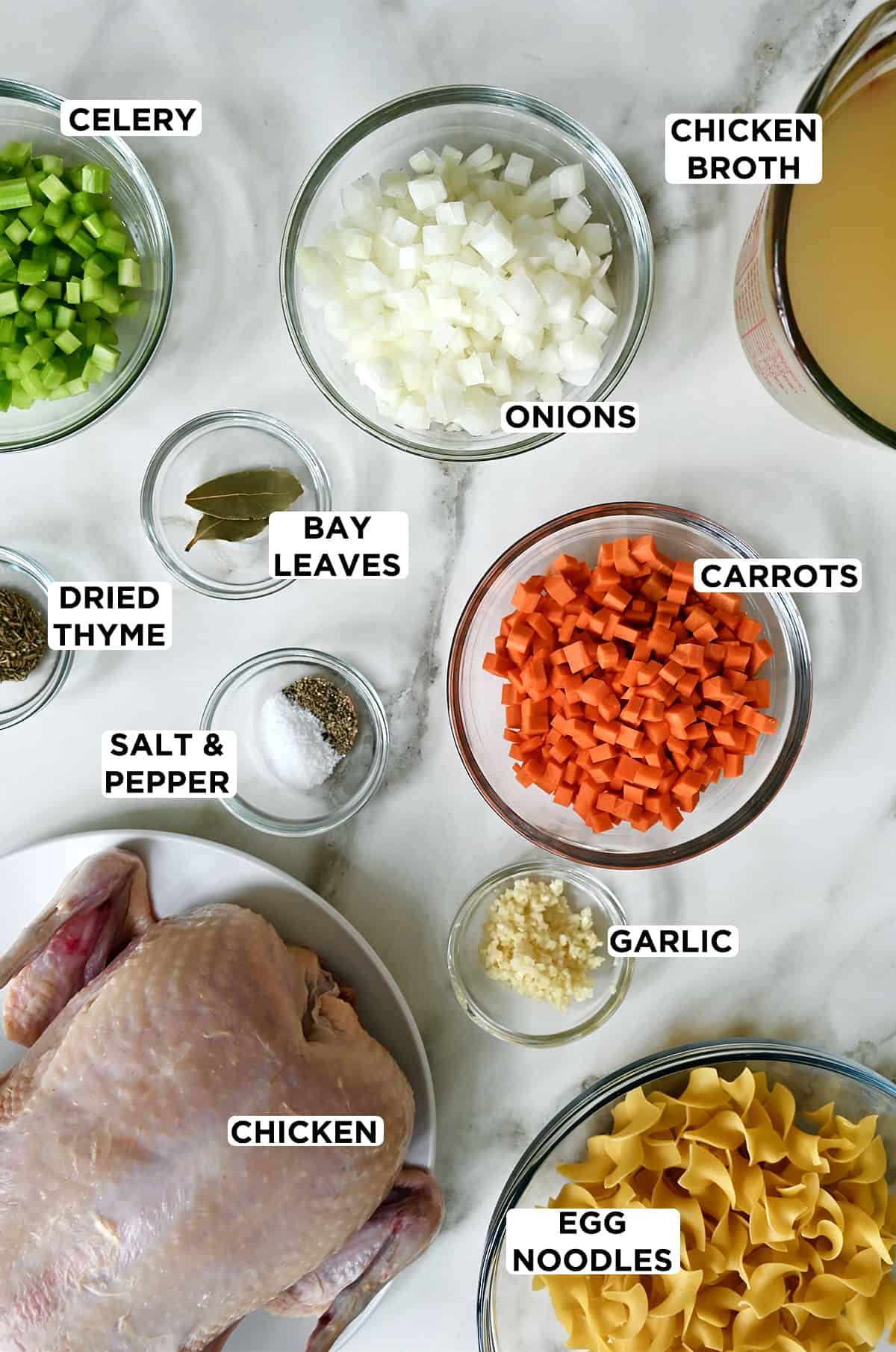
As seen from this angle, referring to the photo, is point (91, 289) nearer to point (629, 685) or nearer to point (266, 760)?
point (266, 760)

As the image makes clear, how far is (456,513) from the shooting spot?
1670 mm

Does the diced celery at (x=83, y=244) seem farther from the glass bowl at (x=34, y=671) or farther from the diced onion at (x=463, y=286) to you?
the glass bowl at (x=34, y=671)

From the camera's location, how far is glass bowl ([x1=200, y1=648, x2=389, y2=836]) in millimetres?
1667

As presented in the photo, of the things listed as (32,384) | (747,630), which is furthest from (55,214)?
(747,630)

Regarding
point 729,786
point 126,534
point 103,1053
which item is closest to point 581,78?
point 126,534

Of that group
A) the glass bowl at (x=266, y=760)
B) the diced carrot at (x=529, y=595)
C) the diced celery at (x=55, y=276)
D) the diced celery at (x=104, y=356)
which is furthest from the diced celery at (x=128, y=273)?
the diced carrot at (x=529, y=595)

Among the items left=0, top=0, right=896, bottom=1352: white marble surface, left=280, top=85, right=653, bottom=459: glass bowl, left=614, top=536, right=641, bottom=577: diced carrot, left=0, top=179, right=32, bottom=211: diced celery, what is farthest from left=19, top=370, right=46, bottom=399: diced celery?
left=614, top=536, right=641, bottom=577: diced carrot

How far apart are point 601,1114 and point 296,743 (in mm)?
773

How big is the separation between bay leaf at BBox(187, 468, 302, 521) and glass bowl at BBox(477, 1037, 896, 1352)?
3.49 feet

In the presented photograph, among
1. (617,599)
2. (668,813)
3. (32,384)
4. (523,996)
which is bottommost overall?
(523,996)

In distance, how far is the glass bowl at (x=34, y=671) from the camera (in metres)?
1.66

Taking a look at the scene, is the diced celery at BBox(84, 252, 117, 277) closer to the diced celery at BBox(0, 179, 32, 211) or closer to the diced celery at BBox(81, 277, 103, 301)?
the diced celery at BBox(81, 277, 103, 301)

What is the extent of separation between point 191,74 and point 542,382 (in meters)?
0.77

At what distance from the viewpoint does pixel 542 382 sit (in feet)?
5.02
